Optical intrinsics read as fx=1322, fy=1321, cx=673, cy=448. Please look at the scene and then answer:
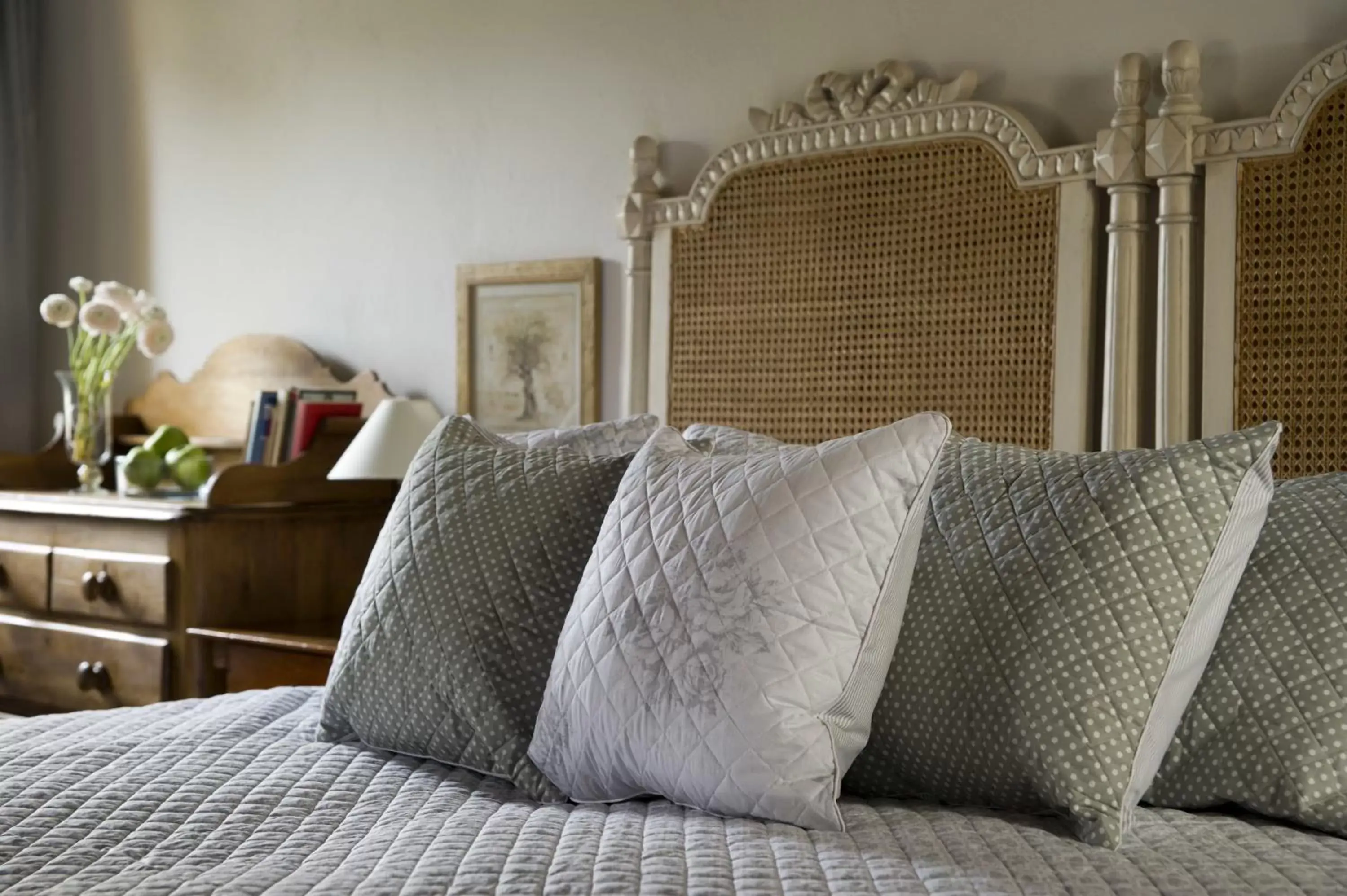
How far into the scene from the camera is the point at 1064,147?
199 cm

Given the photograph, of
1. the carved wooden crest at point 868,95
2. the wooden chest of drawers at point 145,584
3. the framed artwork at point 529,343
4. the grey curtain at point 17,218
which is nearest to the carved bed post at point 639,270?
the framed artwork at point 529,343

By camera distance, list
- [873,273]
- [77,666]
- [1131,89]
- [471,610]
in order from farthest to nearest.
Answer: [77,666] < [873,273] < [1131,89] < [471,610]

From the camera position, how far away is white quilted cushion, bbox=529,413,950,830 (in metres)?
1.13

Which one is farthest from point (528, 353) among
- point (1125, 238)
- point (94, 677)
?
point (1125, 238)

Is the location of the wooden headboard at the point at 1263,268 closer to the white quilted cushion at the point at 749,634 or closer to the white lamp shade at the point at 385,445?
the white quilted cushion at the point at 749,634

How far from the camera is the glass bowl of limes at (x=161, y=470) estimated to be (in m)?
2.88

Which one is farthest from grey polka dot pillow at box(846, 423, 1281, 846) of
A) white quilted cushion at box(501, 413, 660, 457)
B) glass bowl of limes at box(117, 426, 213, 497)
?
glass bowl of limes at box(117, 426, 213, 497)

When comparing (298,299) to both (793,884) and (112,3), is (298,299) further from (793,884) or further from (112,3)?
(793,884)

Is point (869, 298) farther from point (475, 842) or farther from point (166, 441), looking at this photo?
point (166, 441)

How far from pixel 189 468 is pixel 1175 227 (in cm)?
208

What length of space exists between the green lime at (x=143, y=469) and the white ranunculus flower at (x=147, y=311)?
319 millimetres

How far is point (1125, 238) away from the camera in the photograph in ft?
6.30

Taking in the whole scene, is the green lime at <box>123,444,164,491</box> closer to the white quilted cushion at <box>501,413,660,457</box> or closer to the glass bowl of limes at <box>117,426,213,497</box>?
the glass bowl of limes at <box>117,426,213,497</box>

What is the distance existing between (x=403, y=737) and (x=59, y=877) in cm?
43
